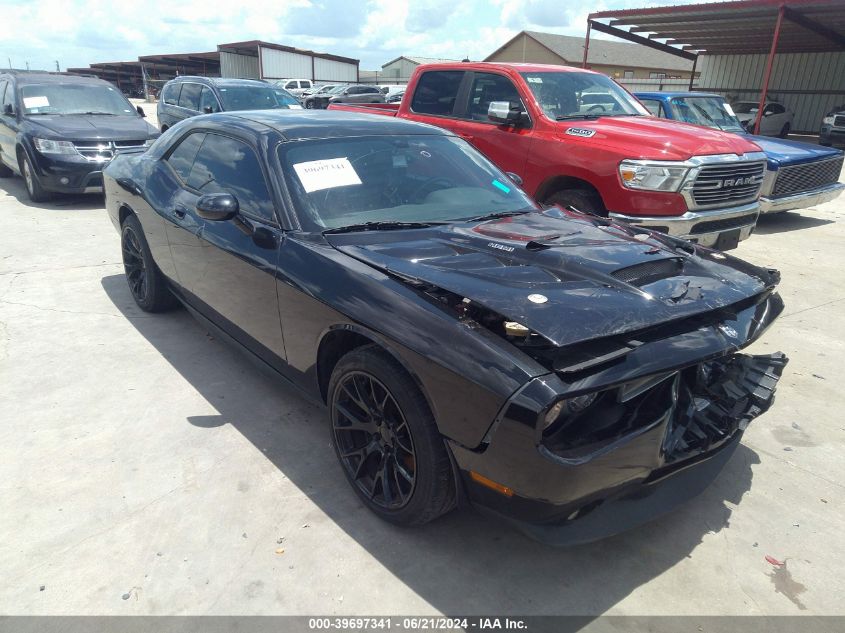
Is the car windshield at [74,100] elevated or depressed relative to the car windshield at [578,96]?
depressed

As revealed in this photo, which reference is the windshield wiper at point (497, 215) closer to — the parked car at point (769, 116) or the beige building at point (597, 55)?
the parked car at point (769, 116)

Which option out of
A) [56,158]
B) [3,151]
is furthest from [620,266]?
[3,151]

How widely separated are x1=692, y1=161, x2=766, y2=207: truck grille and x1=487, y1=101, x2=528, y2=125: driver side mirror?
1764mm

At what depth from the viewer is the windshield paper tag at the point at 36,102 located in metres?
8.88

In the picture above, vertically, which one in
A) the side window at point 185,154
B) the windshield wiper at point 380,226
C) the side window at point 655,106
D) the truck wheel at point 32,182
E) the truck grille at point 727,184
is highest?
the side window at point 655,106

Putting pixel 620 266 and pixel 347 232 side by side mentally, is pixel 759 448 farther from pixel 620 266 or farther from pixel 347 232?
pixel 347 232

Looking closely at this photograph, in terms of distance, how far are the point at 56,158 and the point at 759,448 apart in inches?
352

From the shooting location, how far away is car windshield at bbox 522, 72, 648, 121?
6051 millimetres

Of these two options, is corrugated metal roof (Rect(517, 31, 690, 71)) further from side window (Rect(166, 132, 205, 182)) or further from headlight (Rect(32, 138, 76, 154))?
side window (Rect(166, 132, 205, 182))

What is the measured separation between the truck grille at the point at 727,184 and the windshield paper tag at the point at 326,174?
134 inches

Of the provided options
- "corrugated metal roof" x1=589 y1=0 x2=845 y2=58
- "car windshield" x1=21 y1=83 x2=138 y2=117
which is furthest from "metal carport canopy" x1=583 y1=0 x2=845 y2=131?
"car windshield" x1=21 y1=83 x2=138 y2=117

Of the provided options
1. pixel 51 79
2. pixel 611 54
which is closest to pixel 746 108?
pixel 51 79

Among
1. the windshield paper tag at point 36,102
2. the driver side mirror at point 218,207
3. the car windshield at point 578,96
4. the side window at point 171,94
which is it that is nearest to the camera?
the driver side mirror at point 218,207

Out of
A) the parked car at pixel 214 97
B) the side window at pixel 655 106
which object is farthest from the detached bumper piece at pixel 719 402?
the parked car at pixel 214 97
